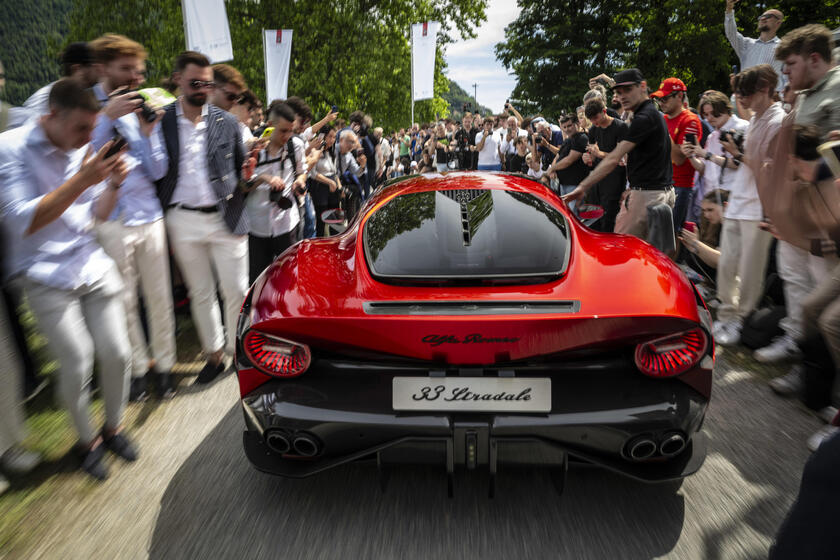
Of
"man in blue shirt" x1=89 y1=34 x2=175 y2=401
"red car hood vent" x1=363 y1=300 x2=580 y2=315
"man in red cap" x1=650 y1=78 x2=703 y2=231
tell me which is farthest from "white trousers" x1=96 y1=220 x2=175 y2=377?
"man in red cap" x1=650 y1=78 x2=703 y2=231

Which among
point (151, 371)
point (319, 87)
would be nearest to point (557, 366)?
point (151, 371)

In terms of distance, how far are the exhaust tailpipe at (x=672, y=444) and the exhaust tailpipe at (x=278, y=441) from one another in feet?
4.60

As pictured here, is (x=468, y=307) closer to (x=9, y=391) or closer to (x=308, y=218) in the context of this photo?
(x=9, y=391)

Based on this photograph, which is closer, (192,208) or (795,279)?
(192,208)

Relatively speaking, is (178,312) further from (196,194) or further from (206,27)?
(206,27)

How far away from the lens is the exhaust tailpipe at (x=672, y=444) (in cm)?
213

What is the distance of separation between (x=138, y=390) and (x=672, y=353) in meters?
3.18

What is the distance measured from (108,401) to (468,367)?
201 centimetres

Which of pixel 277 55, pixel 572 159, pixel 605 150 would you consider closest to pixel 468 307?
pixel 605 150

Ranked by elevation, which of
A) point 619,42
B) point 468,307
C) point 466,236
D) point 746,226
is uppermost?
point 619,42

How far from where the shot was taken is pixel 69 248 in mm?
2668

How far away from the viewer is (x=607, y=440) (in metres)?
2.12

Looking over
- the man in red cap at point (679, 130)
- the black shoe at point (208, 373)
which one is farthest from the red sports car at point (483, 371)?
the man in red cap at point (679, 130)

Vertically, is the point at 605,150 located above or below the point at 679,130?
below
